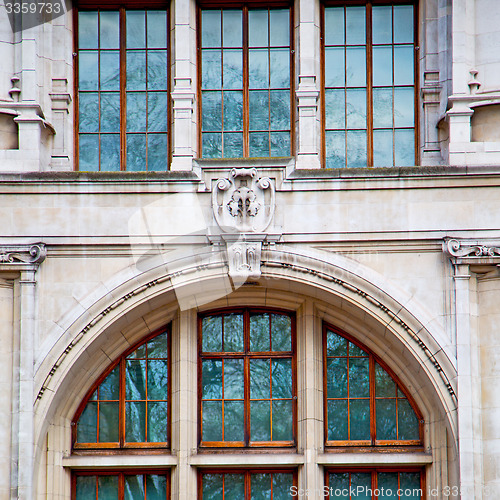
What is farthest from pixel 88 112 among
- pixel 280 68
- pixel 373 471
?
pixel 373 471

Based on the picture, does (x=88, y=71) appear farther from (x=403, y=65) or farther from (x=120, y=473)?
(x=120, y=473)

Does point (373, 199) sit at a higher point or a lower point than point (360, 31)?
lower

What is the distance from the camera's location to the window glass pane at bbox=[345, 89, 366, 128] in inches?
645

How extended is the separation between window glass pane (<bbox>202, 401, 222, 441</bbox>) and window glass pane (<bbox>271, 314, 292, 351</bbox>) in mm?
1216

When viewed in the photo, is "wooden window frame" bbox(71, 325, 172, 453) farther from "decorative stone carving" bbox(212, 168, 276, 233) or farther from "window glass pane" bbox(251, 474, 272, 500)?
"decorative stone carving" bbox(212, 168, 276, 233)

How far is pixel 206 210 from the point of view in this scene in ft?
51.1

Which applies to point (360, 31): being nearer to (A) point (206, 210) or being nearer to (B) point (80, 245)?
(A) point (206, 210)

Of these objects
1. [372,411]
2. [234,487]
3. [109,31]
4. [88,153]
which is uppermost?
[109,31]

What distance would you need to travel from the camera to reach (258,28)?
16.6 metres

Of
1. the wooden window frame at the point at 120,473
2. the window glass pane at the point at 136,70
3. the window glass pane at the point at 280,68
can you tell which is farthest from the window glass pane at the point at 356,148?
the wooden window frame at the point at 120,473

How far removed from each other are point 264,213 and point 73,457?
174 inches

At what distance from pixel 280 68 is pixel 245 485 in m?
6.15

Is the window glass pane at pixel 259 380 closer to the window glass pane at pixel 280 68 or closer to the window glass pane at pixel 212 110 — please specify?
the window glass pane at pixel 212 110

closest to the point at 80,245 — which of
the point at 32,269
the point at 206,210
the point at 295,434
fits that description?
the point at 32,269
